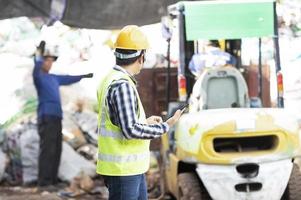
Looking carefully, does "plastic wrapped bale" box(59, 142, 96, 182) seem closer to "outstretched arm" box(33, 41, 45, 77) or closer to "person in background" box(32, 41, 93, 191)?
"person in background" box(32, 41, 93, 191)

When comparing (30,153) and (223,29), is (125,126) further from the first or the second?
(30,153)

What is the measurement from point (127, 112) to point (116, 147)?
24 centimetres

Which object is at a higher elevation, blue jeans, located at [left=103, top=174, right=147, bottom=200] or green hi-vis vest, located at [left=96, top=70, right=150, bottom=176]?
green hi-vis vest, located at [left=96, top=70, right=150, bottom=176]

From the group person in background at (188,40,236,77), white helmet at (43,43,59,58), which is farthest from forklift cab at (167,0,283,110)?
white helmet at (43,43,59,58)

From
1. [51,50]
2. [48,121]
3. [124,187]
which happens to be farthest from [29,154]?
[124,187]

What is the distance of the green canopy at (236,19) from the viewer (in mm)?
5969

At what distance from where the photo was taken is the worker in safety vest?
340 centimetres

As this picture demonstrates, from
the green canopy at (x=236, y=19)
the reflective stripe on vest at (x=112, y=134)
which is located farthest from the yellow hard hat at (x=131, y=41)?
the green canopy at (x=236, y=19)

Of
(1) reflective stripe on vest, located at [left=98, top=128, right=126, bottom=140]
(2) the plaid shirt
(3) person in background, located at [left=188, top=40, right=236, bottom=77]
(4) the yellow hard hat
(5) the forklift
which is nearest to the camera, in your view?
(2) the plaid shirt

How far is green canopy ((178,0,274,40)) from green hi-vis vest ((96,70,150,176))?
8.47 feet

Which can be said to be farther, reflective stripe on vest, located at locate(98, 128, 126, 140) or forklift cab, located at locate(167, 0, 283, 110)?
forklift cab, located at locate(167, 0, 283, 110)

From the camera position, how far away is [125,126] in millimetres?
3379

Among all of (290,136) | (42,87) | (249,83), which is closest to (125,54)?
(290,136)

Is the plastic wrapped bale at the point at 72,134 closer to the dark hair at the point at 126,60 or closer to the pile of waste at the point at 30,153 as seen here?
the pile of waste at the point at 30,153
